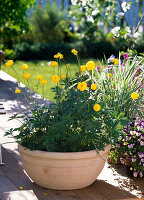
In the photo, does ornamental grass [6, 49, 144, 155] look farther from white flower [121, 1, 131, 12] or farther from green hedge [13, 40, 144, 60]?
green hedge [13, 40, 144, 60]

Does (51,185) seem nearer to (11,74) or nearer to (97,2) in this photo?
(97,2)

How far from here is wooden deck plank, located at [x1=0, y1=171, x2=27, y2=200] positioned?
261 centimetres

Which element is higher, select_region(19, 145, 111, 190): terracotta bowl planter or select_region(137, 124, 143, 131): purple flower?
select_region(137, 124, 143, 131): purple flower

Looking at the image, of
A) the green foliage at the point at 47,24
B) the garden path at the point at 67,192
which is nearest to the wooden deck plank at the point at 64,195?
the garden path at the point at 67,192

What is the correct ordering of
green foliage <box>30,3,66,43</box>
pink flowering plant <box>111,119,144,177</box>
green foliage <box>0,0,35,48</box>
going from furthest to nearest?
green foliage <box>30,3,66,43</box>
green foliage <box>0,0,35,48</box>
pink flowering plant <box>111,119,144,177</box>

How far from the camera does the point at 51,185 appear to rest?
2.72 m

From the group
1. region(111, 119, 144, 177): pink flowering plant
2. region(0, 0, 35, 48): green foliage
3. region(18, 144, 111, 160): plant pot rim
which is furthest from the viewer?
region(0, 0, 35, 48): green foliage

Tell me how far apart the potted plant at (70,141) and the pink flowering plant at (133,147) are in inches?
8.4

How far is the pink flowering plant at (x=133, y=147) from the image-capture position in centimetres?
288

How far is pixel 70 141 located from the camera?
2686mm

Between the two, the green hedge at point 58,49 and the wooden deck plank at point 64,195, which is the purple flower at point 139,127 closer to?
the wooden deck plank at point 64,195

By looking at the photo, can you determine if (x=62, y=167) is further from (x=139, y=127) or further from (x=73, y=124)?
(x=139, y=127)

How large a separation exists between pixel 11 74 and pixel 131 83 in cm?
392

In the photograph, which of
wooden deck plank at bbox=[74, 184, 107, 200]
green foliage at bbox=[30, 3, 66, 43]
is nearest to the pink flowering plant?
wooden deck plank at bbox=[74, 184, 107, 200]
